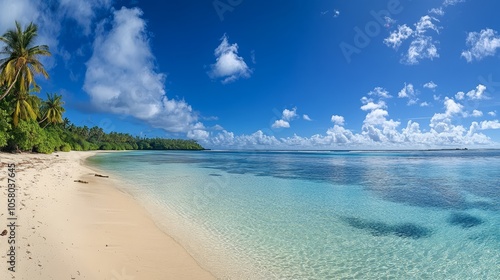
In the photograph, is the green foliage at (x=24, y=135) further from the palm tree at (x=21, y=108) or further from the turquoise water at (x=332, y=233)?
the turquoise water at (x=332, y=233)

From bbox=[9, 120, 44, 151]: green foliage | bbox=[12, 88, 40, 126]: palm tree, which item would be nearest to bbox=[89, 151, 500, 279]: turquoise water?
bbox=[12, 88, 40, 126]: palm tree

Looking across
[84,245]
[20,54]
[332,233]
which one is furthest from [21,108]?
[332,233]

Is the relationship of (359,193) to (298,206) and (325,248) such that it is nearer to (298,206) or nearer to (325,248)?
(298,206)

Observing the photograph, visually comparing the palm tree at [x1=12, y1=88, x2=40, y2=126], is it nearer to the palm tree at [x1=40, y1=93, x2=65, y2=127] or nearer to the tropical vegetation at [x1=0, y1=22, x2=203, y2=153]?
the tropical vegetation at [x1=0, y1=22, x2=203, y2=153]

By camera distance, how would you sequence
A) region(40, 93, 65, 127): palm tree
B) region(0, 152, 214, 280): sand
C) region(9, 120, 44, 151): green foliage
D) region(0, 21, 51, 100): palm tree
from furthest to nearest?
region(40, 93, 65, 127): palm tree
region(9, 120, 44, 151): green foliage
region(0, 21, 51, 100): palm tree
region(0, 152, 214, 280): sand

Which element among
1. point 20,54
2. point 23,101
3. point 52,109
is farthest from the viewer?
point 52,109

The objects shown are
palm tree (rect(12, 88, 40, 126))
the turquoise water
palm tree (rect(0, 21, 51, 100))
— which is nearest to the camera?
the turquoise water

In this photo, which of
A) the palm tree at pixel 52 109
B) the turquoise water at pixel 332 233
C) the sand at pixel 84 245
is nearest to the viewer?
the sand at pixel 84 245

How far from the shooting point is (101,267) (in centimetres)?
576

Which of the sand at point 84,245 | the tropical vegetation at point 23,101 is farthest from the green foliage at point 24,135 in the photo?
the sand at point 84,245

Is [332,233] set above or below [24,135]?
below

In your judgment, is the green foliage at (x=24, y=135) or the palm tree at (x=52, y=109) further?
the palm tree at (x=52, y=109)

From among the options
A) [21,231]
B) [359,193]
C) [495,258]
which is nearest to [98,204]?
[21,231]

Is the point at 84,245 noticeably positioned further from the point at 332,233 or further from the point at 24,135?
the point at 24,135
